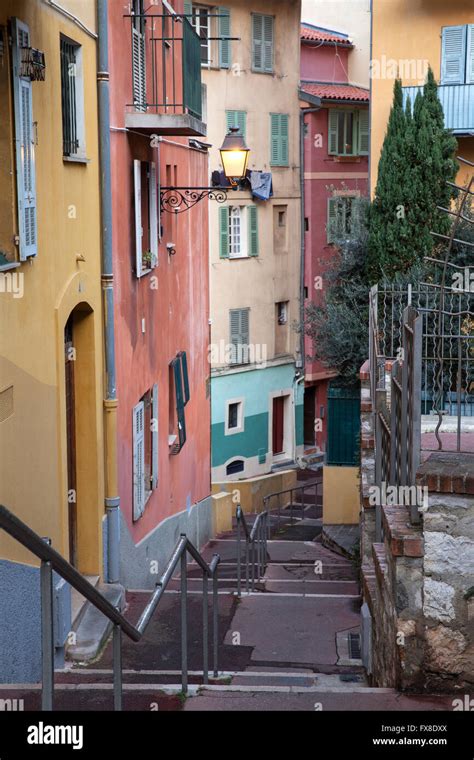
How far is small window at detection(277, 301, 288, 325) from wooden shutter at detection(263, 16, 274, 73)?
22.1 feet

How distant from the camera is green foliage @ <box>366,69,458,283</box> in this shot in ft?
67.9

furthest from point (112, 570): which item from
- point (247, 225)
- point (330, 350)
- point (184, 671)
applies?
point (247, 225)

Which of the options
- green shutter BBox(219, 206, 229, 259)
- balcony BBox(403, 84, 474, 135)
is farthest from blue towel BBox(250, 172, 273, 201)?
balcony BBox(403, 84, 474, 135)

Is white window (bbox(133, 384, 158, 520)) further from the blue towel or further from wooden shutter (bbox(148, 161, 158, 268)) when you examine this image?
the blue towel

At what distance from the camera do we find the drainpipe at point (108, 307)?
34.9ft

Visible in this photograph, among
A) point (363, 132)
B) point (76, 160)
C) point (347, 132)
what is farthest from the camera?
point (363, 132)

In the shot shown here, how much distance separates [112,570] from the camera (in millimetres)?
10812

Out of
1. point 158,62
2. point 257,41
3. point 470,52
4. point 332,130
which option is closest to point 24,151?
point 158,62

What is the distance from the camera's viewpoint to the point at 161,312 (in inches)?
589

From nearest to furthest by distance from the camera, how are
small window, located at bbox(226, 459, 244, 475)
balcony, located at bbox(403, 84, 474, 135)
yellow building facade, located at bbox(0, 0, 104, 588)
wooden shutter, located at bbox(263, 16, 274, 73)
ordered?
yellow building facade, located at bbox(0, 0, 104, 588)
balcony, located at bbox(403, 84, 474, 135)
small window, located at bbox(226, 459, 244, 475)
wooden shutter, located at bbox(263, 16, 274, 73)

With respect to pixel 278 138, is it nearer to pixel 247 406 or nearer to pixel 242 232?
pixel 242 232

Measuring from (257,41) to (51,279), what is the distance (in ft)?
75.0

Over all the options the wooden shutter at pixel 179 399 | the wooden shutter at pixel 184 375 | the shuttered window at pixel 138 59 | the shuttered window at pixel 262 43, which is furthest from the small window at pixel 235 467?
the shuttered window at pixel 138 59

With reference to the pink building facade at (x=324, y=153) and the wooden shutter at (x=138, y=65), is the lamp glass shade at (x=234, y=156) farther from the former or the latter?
the pink building facade at (x=324, y=153)
